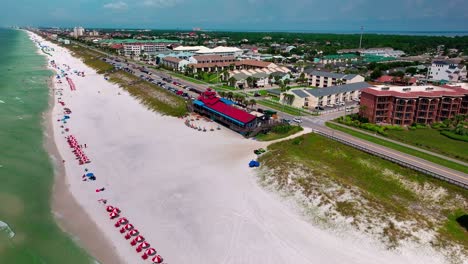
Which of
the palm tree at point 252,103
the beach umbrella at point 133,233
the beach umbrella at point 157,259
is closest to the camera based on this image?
the beach umbrella at point 157,259

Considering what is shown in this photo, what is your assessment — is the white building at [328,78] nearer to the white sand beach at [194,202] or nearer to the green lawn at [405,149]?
the green lawn at [405,149]

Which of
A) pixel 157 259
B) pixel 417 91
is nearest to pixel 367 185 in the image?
pixel 157 259

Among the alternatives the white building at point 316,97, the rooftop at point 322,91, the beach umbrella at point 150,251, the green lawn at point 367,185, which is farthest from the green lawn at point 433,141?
the beach umbrella at point 150,251

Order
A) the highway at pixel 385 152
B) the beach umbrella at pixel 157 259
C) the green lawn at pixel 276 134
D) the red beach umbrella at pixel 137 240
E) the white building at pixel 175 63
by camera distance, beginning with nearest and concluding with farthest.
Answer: the beach umbrella at pixel 157 259 → the red beach umbrella at pixel 137 240 → the highway at pixel 385 152 → the green lawn at pixel 276 134 → the white building at pixel 175 63

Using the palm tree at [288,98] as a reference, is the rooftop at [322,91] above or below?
above

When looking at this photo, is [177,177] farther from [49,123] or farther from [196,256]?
[49,123]

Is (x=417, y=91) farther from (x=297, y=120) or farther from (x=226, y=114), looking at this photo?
(x=226, y=114)

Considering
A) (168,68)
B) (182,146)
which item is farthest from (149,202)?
(168,68)
